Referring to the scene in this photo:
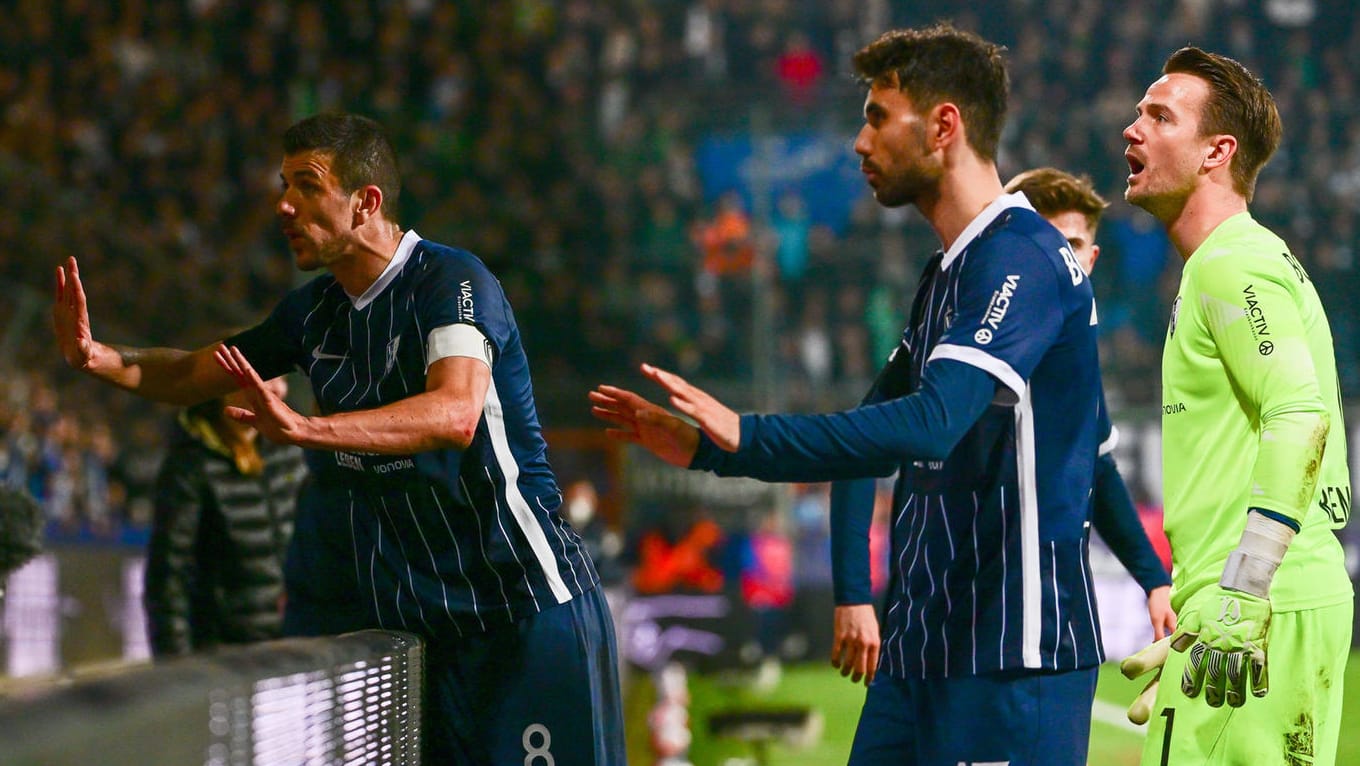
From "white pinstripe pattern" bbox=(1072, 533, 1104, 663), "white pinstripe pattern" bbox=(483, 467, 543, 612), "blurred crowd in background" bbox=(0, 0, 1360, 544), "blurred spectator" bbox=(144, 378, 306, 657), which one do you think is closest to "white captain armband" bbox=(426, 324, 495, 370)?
"white pinstripe pattern" bbox=(483, 467, 543, 612)

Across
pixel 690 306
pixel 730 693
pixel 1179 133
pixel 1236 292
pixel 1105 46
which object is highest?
pixel 1105 46

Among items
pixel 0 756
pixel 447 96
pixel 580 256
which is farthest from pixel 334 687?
pixel 447 96

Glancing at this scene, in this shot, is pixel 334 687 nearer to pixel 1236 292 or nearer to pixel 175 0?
pixel 1236 292

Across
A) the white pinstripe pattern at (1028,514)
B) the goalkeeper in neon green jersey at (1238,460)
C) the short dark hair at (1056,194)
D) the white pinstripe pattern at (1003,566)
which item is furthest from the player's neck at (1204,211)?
the short dark hair at (1056,194)

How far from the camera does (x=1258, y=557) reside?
292cm

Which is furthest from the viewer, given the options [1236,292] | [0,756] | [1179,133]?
[1179,133]

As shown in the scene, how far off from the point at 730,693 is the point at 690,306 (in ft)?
13.6

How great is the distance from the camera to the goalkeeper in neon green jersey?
2.94 metres

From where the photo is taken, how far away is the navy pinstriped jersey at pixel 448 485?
3.60 m

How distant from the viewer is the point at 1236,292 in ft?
10.3

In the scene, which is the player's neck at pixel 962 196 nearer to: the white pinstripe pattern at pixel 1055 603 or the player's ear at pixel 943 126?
the player's ear at pixel 943 126

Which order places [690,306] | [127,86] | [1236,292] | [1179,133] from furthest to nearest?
[127,86], [690,306], [1179,133], [1236,292]

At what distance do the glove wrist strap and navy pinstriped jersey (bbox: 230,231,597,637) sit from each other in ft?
4.94

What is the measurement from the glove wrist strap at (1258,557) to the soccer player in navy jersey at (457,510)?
58.4 inches
